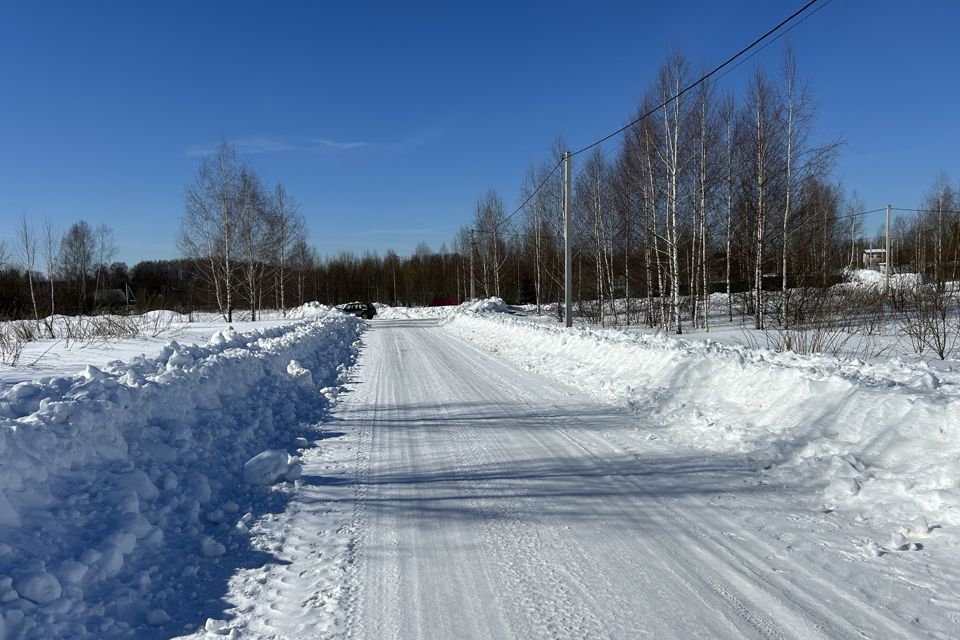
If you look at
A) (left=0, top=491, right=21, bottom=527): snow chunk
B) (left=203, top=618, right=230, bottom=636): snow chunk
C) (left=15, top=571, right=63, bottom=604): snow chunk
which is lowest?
(left=203, top=618, right=230, bottom=636): snow chunk

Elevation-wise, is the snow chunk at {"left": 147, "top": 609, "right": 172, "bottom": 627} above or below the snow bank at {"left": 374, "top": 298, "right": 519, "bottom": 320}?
below

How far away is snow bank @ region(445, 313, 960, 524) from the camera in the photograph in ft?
15.2

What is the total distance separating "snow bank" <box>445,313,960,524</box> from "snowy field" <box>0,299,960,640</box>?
0.03 meters

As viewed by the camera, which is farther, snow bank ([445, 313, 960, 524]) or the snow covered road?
snow bank ([445, 313, 960, 524])

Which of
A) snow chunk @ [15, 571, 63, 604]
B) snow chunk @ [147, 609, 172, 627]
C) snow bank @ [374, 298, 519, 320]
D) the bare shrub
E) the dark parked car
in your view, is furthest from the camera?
the dark parked car

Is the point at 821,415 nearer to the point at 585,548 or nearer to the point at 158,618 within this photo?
the point at 585,548

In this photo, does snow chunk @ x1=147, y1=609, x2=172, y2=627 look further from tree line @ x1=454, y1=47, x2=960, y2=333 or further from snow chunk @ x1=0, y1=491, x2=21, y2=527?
tree line @ x1=454, y1=47, x2=960, y2=333

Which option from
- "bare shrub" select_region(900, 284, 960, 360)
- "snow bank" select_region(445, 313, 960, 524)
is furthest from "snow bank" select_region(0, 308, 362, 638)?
"bare shrub" select_region(900, 284, 960, 360)

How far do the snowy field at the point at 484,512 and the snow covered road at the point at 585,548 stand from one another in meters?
0.02

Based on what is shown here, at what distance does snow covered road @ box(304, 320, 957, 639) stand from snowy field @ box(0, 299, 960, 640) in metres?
0.02

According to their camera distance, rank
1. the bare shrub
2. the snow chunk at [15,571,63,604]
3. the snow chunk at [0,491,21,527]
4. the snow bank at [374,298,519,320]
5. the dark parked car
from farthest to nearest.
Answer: the dark parked car
the snow bank at [374,298,519,320]
the bare shrub
the snow chunk at [0,491,21,527]
the snow chunk at [15,571,63,604]

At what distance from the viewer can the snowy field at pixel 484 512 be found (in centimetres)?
312

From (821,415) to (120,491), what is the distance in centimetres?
684

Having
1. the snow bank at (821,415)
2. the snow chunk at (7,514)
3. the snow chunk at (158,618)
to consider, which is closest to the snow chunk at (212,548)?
the snow chunk at (158,618)
